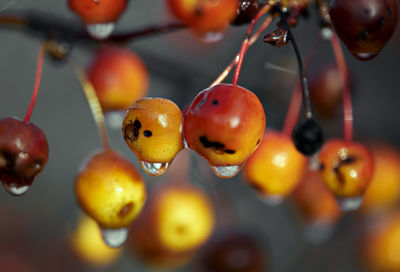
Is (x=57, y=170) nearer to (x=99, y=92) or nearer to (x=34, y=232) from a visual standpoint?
(x=34, y=232)

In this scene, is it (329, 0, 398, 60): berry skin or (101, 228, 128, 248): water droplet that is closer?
(329, 0, 398, 60): berry skin

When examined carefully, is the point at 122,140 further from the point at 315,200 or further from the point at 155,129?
the point at 155,129

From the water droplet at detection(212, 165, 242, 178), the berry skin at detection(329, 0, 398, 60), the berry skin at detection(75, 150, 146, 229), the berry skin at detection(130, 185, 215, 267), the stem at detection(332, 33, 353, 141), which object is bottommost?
the berry skin at detection(130, 185, 215, 267)

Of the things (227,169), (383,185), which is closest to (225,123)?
(227,169)

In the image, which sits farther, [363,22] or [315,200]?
[315,200]

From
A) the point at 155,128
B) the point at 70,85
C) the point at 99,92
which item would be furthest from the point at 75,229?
the point at 70,85

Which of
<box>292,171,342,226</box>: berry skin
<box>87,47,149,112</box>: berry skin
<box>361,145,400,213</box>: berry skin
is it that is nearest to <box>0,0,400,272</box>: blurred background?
<box>361,145,400,213</box>: berry skin

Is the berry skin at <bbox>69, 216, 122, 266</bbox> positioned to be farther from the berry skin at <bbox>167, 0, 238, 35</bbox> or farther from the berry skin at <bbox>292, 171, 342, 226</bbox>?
the berry skin at <bbox>167, 0, 238, 35</bbox>
